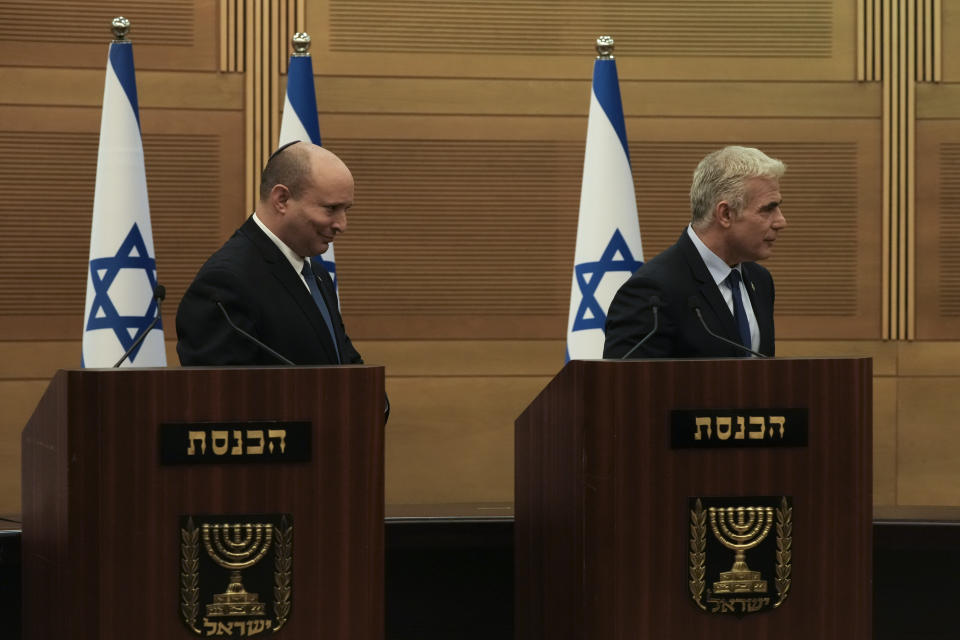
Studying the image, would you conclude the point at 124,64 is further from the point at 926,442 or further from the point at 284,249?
the point at 926,442

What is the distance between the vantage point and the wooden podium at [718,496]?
80.8 inches

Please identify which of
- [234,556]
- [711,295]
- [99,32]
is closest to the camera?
[234,556]

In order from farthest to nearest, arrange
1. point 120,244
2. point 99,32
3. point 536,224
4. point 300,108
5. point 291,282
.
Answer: point 536,224 < point 99,32 < point 300,108 < point 120,244 < point 291,282

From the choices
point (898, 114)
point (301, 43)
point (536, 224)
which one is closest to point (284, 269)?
point (301, 43)

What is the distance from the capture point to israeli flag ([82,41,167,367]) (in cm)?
442

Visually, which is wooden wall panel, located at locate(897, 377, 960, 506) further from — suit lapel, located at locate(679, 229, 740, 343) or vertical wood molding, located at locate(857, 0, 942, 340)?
suit lapel, located at locate(679, 229, 740, 343)

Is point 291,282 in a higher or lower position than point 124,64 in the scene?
lower

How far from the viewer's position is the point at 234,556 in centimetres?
192

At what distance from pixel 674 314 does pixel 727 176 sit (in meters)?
0.39

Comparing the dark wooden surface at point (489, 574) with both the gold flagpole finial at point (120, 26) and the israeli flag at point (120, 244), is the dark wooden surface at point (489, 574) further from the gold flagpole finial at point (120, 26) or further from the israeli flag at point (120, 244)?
the gold flagpole finial at point (120, 26)

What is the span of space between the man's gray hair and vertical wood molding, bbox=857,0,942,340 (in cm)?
279

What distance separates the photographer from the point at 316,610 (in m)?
1.97

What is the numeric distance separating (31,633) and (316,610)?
2.20 ft

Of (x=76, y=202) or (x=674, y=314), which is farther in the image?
(x=76, y=202)
